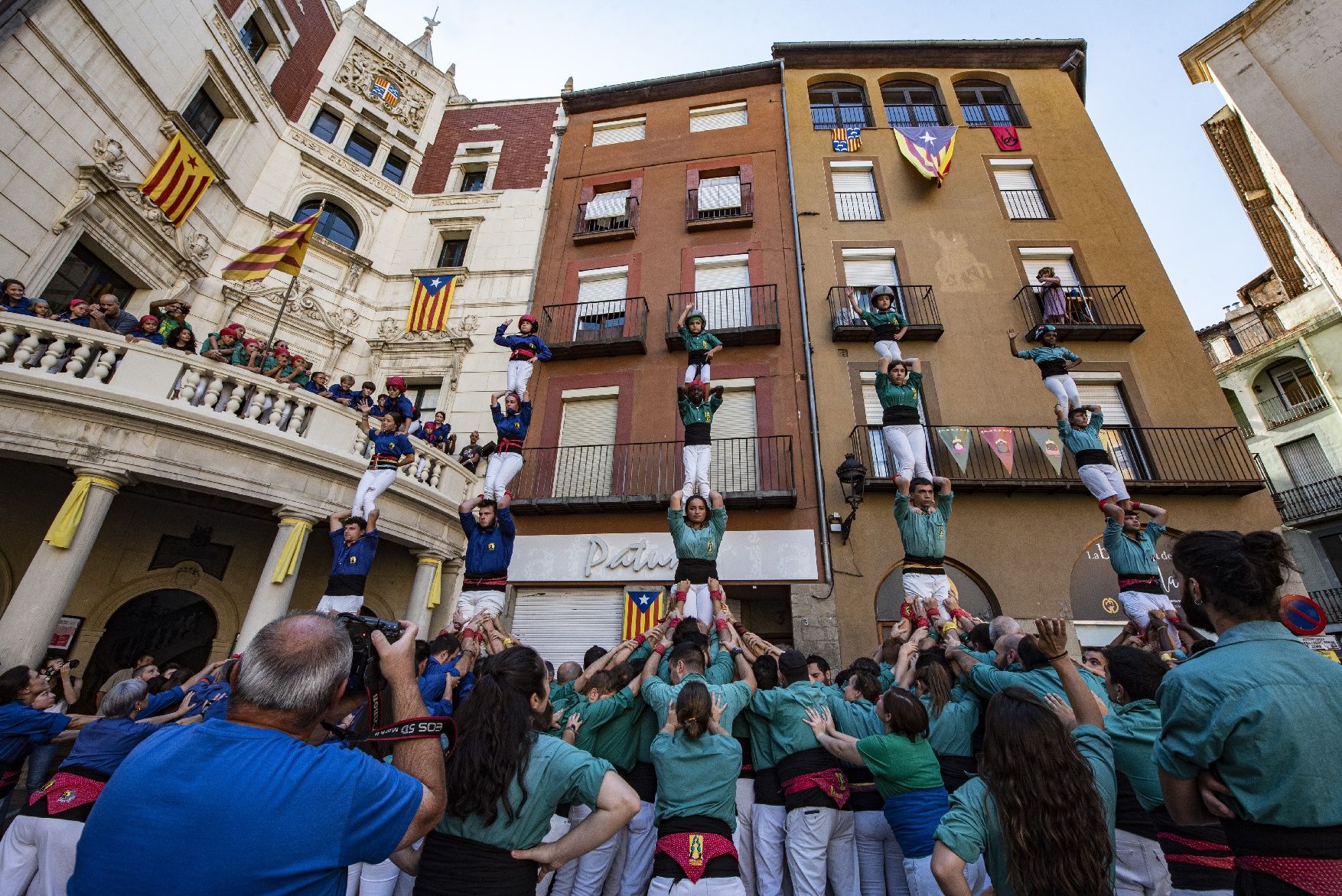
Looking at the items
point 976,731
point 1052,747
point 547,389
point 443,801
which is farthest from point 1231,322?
point 443,801

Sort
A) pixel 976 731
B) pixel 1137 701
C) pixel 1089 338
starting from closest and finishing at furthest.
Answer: pixel 1137 701 < pixel 976 731 < pixel 1089 338

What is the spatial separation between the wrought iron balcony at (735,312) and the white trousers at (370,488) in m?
8.00

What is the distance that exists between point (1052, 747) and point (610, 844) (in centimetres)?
354

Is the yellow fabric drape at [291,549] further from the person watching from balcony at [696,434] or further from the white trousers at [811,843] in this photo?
the white trousers at [811,843]

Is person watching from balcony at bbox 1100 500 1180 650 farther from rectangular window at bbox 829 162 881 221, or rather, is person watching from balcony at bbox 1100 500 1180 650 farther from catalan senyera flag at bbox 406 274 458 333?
catalan senyera flag at bbox 406 274 458 333

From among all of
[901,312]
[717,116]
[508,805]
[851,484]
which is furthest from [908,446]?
[717,116]

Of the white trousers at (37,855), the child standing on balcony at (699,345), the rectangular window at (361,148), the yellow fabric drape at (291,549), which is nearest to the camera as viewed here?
the white trousers at (37,855)

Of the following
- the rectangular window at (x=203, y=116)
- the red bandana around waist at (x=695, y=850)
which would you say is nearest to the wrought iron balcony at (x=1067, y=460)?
the red bandana around waist at (x=695, y=850)

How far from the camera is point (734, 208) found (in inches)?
677

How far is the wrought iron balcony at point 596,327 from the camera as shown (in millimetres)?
15312

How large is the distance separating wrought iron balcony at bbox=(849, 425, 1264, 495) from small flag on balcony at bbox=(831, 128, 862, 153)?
374 inches

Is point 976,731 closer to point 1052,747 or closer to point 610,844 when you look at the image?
point 1052,747

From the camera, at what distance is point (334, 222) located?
1952cm

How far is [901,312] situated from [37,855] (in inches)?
641
